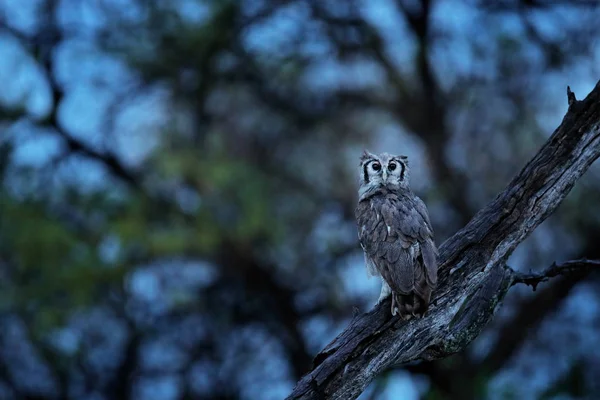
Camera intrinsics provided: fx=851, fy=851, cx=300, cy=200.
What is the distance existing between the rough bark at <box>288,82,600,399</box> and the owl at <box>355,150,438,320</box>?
12cm

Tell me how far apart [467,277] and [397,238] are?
1.30ft

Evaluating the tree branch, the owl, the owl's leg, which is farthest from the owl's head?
the tree branch

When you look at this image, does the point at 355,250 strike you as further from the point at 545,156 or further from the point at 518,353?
the point at 545,156

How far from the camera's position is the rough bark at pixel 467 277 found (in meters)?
3.90

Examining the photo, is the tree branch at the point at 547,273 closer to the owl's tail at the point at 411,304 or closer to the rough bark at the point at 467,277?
the rough bark at the point at 467,277

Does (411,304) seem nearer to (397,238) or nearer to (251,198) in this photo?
(397,238)

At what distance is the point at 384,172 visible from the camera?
502 centimetres

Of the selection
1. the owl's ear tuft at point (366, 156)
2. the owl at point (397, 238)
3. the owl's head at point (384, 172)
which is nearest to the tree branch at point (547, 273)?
the owl at point (397, 238)

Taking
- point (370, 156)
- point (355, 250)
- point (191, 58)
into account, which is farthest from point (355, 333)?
point (191, 58)

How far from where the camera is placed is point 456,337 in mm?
4137

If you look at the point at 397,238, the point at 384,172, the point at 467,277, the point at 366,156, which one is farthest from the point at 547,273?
the point at 366,156

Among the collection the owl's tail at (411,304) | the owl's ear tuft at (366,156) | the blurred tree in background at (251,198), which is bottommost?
the owl's tail at (411,304)

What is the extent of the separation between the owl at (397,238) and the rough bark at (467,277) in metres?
0.12

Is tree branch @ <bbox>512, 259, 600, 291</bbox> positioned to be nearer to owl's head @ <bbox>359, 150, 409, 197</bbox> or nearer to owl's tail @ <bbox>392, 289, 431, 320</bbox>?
owl's tail @ <bbox>392, 289, 431, 320</bbox>
